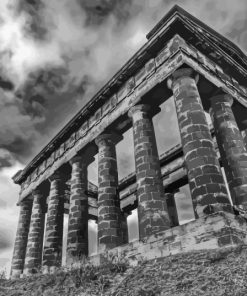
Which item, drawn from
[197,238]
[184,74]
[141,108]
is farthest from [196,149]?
[141,108]

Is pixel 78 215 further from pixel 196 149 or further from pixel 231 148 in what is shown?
pixel 231 148

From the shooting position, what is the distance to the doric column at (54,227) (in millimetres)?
16531

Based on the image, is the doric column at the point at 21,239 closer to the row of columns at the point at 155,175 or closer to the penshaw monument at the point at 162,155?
the penshaw monument at the point at 162,155

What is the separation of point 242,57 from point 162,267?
1359 centimetres

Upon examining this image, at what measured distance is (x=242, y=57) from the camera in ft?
53.2

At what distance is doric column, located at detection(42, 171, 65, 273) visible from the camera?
16531mm

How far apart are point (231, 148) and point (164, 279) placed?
24.6 feet

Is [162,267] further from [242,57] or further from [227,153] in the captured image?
[242,57]

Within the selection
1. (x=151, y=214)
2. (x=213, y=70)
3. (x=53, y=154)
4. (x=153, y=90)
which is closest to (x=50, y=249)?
(x=53, y=154)

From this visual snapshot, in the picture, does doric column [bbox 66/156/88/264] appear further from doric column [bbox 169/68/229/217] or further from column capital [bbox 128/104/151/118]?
doric column [bbox 169/68/229/217]

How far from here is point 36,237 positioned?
19.6m

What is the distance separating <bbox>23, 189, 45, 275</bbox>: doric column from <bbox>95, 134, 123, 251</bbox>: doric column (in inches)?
306

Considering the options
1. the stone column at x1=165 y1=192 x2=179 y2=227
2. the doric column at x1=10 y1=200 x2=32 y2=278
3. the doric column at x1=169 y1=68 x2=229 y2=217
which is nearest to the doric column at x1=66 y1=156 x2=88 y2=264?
the stone column at x1=165 y1=192 x2=179 y2=227

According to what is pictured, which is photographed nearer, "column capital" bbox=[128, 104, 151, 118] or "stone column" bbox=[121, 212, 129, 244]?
"column capital" bbox=[128, 104, 151, 118]
